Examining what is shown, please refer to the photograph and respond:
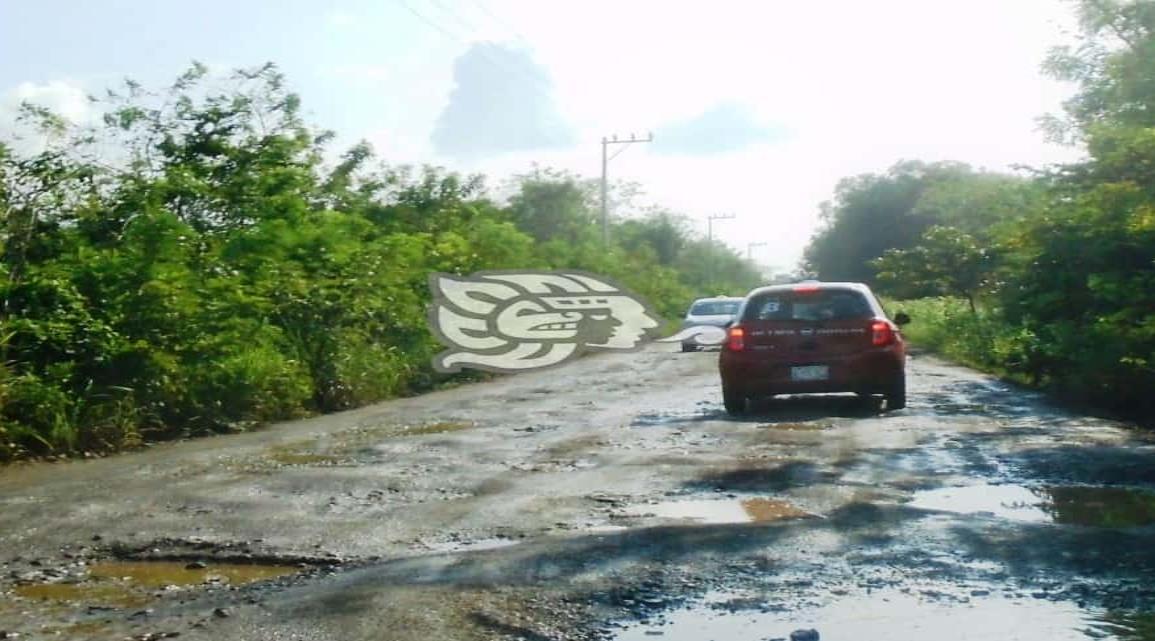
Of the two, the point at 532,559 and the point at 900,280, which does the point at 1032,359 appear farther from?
the point at 900,280

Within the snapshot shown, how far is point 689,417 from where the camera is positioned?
1520 cm

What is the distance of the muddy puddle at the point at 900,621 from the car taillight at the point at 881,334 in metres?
9.42

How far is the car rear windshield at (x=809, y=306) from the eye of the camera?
15492 millimetres

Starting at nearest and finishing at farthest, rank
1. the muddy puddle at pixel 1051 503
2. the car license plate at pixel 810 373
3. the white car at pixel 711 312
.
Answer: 1. the muddy puddle at pixel 1051 503
2. the car license plate at pixel 810 373
3. the white car at pixel 711 312

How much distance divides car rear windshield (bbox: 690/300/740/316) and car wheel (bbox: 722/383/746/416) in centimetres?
1953

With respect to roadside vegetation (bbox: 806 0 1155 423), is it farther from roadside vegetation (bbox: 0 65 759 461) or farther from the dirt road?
roadside vegetation (bbox: 0 65 759 461)

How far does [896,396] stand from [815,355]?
102 centimetres

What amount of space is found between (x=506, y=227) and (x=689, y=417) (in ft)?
53.8

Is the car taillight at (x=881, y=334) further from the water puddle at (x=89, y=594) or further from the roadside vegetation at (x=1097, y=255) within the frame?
the water puddle at (x=89, y=594)

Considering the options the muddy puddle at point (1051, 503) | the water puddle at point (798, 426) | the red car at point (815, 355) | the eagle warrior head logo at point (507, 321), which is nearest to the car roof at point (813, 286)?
the red car at point (815, 355)

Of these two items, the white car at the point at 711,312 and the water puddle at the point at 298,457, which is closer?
the water puddle at the point at 298,457

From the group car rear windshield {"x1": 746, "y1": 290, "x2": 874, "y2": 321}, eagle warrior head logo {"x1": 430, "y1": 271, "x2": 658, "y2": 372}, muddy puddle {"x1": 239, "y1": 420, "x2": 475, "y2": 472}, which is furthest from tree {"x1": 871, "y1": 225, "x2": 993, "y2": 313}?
muddy puddle {"x1": 239, "y1": 420, "x2": 475, "y2": 472}

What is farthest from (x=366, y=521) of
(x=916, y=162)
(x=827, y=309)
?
(x=916, y=162)

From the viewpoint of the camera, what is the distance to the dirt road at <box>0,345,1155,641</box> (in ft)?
18.9
